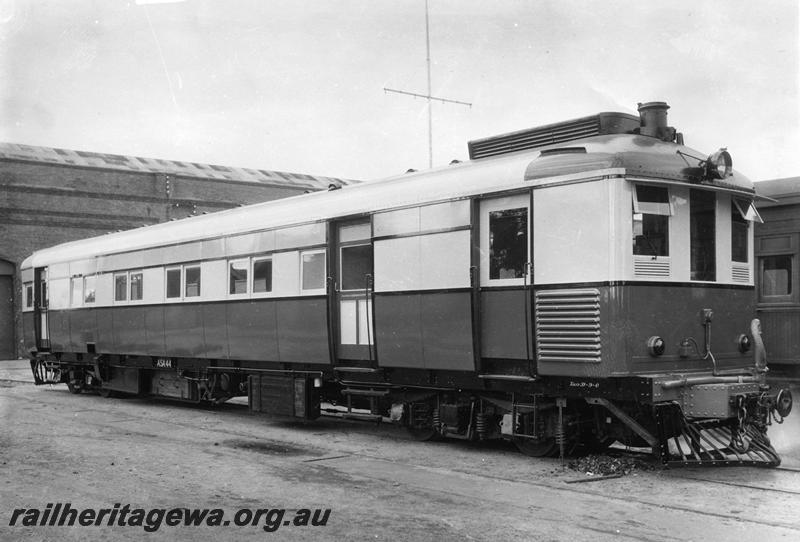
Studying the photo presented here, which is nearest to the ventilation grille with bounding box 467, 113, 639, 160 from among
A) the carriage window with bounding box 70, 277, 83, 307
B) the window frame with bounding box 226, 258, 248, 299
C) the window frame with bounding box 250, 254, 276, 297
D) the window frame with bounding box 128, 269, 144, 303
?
the window frame with bounding box 250, 254, 276, 297

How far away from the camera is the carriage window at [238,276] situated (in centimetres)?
1355

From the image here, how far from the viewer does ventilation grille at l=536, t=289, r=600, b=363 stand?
866cm

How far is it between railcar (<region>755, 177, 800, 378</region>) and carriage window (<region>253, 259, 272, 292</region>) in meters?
8.01

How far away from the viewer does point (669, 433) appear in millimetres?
8812

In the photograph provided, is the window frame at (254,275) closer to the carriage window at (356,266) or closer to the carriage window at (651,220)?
the carriage window at (356,266)

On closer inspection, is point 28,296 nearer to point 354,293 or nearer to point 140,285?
point 140,285

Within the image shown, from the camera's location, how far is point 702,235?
9430 millimetres

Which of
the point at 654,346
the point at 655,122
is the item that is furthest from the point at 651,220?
the point at 655,122

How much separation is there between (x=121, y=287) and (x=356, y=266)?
24.3ft

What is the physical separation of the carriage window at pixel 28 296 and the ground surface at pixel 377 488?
941 cm

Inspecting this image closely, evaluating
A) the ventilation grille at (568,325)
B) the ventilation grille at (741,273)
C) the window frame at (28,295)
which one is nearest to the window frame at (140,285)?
the window frame at (28,295)

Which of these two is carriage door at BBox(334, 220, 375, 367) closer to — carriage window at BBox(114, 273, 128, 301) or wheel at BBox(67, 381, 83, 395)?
carriage window at BBox(114, 273, 128, 301)

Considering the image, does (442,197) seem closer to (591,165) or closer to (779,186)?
(591,165)

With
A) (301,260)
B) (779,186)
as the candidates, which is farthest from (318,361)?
(779,186)
